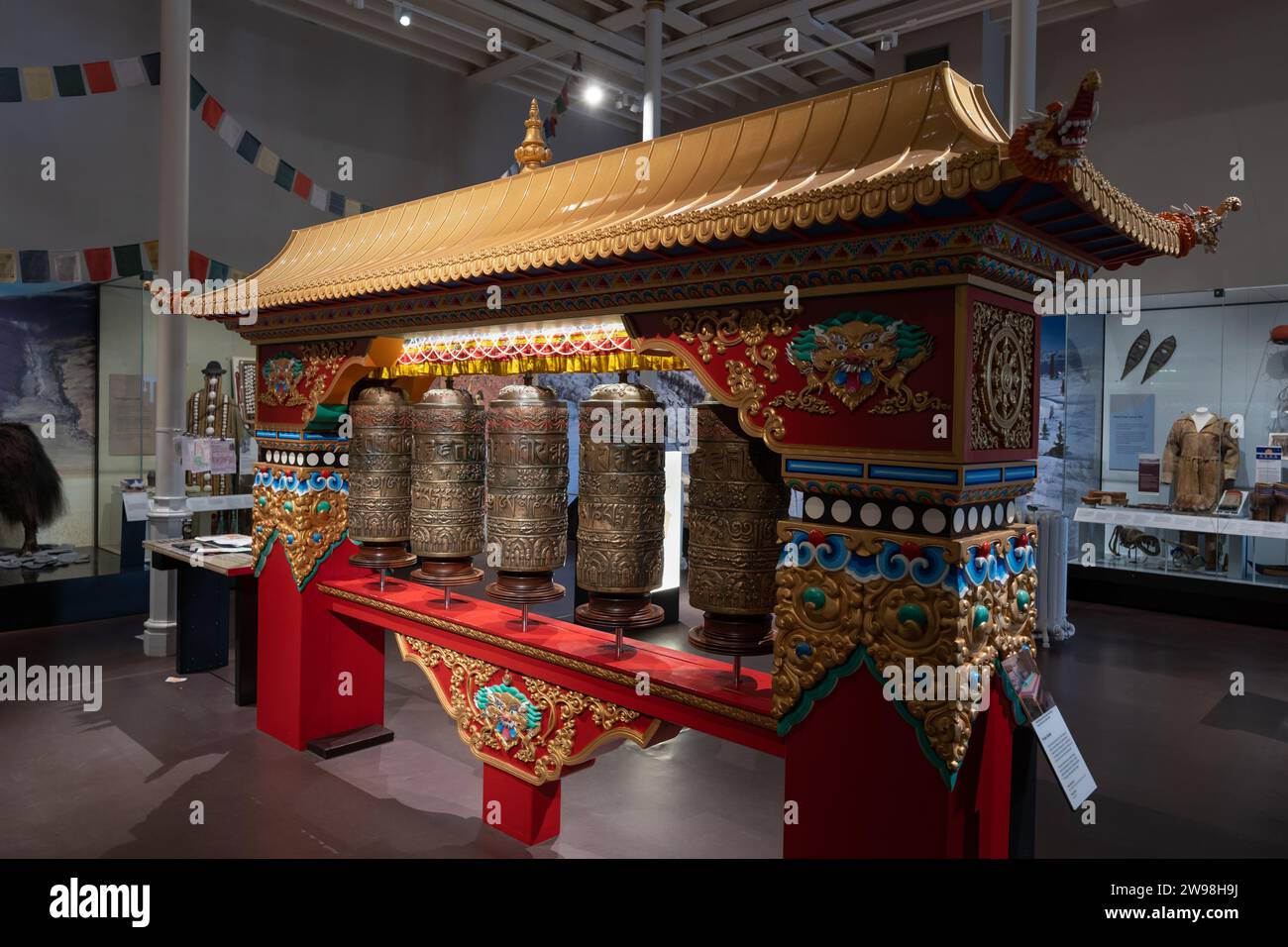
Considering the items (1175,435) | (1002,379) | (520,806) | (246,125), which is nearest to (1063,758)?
(1002,379)

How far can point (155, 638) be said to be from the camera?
20.4 feet

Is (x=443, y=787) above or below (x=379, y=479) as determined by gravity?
below

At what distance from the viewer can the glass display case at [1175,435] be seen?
25.7 ft

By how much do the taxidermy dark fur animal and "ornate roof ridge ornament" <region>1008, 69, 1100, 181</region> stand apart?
8242 millimetres

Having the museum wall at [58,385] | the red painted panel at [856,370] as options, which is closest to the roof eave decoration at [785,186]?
the red painted panel at [856,370]

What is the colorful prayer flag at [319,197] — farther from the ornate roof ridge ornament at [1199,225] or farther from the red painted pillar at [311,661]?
the ornate roof ridge ornament at [1199,225]

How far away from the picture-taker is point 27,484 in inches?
293

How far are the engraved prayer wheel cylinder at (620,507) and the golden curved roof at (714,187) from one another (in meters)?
0.57

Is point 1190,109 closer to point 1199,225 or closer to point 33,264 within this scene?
point 1199,225

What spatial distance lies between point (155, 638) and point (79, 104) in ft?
16.2

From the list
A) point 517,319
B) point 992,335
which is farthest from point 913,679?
point 517,319

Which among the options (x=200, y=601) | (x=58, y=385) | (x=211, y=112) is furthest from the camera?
(x=58, y=385)

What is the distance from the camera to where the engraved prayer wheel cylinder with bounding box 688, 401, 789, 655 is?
8.63ft

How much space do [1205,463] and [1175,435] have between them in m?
0.39
